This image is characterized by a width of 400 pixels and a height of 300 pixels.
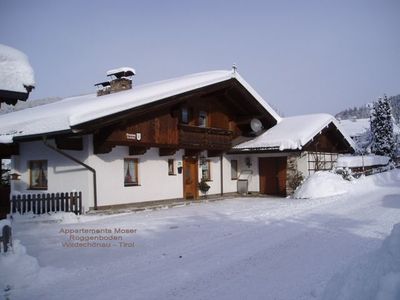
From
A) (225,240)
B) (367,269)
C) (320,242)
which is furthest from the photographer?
(225,240)

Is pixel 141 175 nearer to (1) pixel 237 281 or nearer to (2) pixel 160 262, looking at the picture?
(2) pixel 160 262

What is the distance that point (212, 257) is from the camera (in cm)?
746

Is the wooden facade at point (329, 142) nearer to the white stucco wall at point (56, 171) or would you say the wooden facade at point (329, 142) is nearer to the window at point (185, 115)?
the window at point (185, 115)

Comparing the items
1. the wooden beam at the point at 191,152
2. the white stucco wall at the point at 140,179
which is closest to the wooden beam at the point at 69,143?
the white stucco wall at the point at 140,179

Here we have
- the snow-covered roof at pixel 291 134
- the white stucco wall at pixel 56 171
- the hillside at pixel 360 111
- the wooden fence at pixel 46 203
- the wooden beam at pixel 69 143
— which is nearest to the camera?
the wooden fence at pixel 46 203

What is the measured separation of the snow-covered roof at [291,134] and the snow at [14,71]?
13695 millimetres

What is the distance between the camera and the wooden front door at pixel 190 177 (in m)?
18.7

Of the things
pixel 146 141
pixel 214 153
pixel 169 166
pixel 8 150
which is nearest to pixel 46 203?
pixel 8 150

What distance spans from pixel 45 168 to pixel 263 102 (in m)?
11.4

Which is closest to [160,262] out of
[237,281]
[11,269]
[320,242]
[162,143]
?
[237,281]

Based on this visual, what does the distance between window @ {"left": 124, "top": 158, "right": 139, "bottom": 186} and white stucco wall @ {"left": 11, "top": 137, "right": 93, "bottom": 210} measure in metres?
1.85

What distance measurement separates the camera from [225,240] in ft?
29.2

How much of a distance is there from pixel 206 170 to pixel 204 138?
2.43 metres

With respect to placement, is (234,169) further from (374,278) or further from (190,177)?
(374,278)
